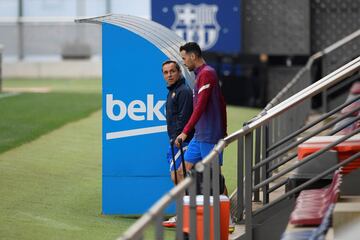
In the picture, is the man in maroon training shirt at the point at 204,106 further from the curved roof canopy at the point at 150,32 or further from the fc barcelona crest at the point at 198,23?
the fc barcelona crest at the point at 198,23

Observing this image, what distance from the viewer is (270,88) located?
2527 cm

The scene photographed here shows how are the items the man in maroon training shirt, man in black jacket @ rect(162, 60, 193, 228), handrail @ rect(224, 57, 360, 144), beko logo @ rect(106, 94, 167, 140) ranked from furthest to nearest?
beko logo @ rect(106, 94, 167, 140), man in black jacket @ rect(162, 60, 193, 228), the man in maroon training shirt, handrail @ rect(224, 57, 360, 144)

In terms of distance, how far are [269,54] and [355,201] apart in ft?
47.0

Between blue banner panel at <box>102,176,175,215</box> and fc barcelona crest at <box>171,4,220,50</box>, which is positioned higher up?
fc barcelona crest at <box>171,4,220,50</box>

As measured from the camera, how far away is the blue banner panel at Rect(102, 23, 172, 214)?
42.4 ft

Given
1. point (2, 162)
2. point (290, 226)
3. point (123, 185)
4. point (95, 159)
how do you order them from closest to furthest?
1. point (290, 226)
2. point (123, 185)
3. point (2, 162)
4. point (95, 159)

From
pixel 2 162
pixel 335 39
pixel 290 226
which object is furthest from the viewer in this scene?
pixel 335 39

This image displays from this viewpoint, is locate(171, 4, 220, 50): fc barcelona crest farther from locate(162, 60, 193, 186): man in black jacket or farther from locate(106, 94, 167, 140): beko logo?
locate(162, 60, 193, 186): man in black jacket

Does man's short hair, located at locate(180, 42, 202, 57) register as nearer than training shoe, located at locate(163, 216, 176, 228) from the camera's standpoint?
Yes

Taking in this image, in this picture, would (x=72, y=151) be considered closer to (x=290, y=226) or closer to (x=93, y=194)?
(x=93, y=194)

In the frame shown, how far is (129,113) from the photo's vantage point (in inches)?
508

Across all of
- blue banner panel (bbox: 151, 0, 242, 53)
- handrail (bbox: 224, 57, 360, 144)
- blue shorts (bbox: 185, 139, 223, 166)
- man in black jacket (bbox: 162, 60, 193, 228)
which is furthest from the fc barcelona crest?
handrail (bbox: 224, 57, 360, 144)

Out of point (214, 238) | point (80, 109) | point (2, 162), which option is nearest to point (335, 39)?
point (80, 109)

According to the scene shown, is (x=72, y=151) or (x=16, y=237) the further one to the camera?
(x=72, y=151)
